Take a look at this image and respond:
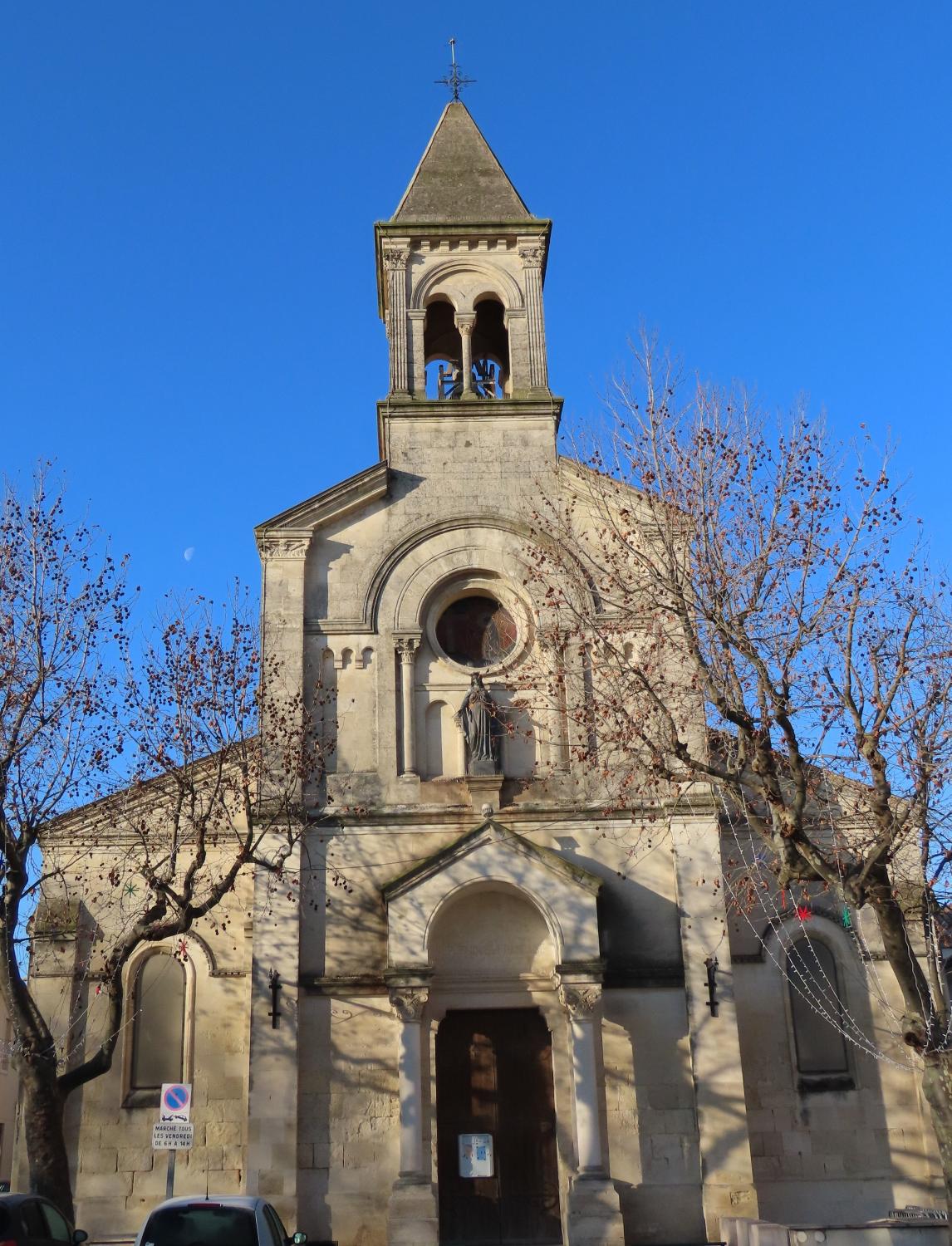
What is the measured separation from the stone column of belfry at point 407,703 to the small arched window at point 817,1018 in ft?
21.7

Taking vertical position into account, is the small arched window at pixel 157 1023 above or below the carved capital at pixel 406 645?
below

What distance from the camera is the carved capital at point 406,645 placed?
2114 centimetres

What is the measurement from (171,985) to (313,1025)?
2836 millimetres

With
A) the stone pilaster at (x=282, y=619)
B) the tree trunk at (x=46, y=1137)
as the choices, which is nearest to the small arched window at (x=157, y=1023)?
the stone pilaster at (x=282, y=619)

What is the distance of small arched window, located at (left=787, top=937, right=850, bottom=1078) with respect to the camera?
20.0 meters

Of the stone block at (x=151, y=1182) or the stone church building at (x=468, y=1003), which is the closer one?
the stone church building at (x=468, y=1003)

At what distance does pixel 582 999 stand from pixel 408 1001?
2424 millimetres

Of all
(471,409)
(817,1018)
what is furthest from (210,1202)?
(471,409)

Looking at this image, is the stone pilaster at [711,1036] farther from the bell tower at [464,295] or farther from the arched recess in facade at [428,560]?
the bell tower at [464,295]

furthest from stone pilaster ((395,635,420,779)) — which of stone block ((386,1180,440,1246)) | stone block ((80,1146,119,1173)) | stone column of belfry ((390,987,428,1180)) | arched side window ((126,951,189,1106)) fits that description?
stone block ((80,1146,119,1173))

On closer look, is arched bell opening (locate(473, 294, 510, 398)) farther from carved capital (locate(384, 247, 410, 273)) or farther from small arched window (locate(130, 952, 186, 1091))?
small arched window (locate(130, 952, 186, 1091))

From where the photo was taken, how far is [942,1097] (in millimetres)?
14062

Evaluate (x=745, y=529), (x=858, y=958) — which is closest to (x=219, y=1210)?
(x=745, y=529)

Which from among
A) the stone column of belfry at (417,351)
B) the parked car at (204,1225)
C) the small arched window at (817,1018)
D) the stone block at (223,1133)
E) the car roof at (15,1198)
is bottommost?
the parked car at (204,1225)
